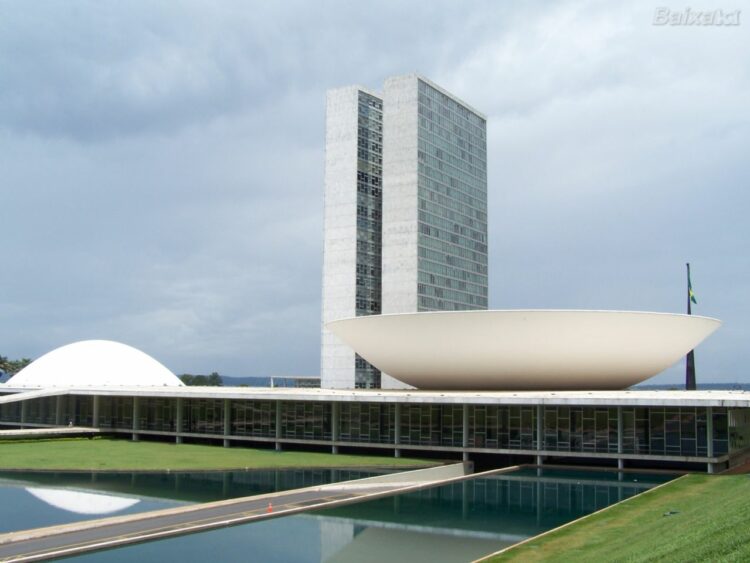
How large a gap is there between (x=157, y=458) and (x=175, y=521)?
1508cm

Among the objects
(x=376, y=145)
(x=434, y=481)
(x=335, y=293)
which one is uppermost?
(x=376, y=145)

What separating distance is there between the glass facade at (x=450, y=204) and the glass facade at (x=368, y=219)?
4729mm

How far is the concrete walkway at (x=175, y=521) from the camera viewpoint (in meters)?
16.3

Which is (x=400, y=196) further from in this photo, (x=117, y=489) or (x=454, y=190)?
(x=117, y=489)

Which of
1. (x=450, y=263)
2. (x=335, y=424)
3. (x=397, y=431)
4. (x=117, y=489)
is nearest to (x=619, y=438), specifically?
(x=397, y=431)

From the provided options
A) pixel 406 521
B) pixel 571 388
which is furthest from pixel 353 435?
pixel 406 521

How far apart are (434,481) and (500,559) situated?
41.9 feet

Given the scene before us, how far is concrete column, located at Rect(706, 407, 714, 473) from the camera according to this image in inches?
1139

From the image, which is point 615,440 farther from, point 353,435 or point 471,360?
point 353,435

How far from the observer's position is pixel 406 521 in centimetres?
2028

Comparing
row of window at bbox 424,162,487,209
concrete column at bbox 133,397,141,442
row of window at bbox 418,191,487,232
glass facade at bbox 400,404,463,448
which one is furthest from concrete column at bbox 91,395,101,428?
row of window at bbox 424,162,487,209

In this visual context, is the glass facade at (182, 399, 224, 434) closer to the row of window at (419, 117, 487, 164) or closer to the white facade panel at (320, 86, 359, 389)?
the white facade panel at (320, 86, 359, 389)

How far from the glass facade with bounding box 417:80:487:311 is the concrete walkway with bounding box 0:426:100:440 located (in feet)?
106

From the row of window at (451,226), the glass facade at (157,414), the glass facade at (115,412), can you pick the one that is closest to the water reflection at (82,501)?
→ the glass facade at (157,414)
